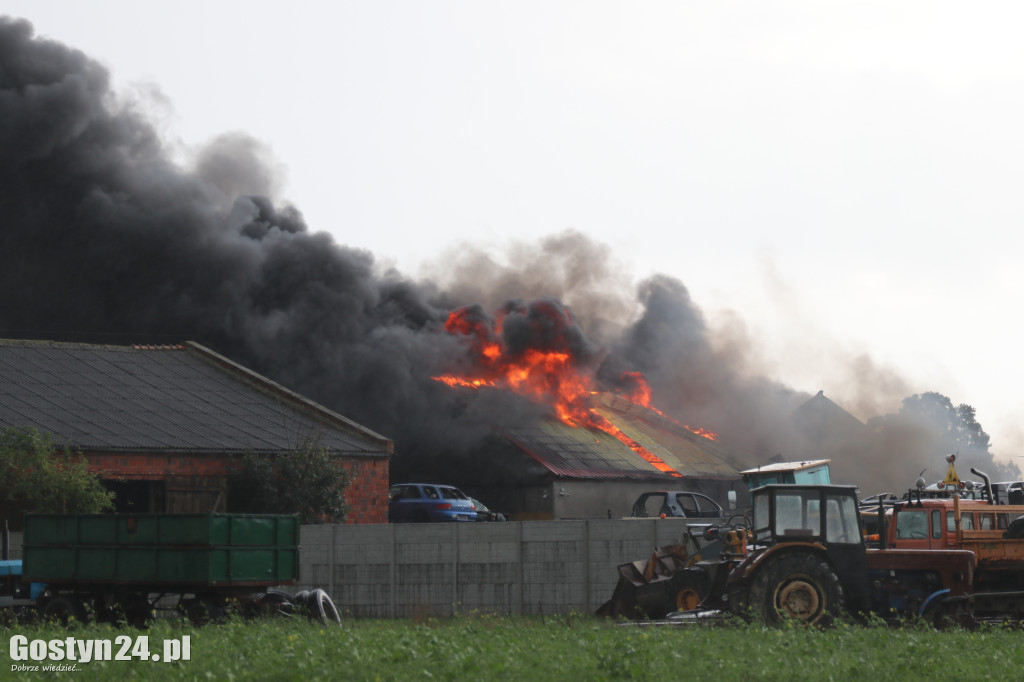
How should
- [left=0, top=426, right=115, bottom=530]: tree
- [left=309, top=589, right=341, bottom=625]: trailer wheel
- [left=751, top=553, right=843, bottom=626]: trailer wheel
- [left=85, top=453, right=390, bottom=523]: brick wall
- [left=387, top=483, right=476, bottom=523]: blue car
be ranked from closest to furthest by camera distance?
[left=751, top=553, right=843, bottom=626]: trailer wheel
[left=309, top=589, right=341, bottom=625]: trailer wheel
[left=0, top=426, right=115, bottom=530]: tree
[left=85, top=453, right=390, bottom=523]: brick wall
[left=387, top=483, right=476, bottom=523]: blue car

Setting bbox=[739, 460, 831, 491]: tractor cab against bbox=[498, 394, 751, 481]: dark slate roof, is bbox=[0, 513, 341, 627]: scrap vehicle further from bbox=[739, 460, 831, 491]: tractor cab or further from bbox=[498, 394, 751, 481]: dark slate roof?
bbox=[498, 394, 751, 481]: dark slate roof

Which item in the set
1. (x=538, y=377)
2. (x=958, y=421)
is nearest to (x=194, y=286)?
(x=538, y=377)

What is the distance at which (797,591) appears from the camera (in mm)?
17062

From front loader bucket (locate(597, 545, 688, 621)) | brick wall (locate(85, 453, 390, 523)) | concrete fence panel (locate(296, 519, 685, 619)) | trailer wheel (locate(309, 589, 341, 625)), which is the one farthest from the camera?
brick wall (locate(85, 453, 390, 523))

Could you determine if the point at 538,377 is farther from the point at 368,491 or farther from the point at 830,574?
the point at 830,574

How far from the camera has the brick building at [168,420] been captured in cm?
3050

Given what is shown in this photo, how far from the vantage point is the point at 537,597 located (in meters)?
23.8

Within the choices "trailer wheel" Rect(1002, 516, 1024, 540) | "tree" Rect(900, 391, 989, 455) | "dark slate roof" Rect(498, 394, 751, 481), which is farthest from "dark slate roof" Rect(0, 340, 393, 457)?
"tree" Rect(900, 391, 989, 455)

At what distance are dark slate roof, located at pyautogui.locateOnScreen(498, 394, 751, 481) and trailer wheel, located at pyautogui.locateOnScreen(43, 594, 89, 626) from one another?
24554mm

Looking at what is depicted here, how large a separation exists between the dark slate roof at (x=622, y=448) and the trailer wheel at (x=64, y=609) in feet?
80.6

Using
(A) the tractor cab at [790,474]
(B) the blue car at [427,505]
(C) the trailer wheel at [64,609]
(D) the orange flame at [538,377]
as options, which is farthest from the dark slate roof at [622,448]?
(C) the trailer wheel at [64,609]

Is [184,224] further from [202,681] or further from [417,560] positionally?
[202,681]

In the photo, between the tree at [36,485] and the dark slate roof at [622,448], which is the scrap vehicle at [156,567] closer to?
the tree at [36,485]

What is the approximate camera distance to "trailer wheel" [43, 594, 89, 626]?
→ 18.2 meters
